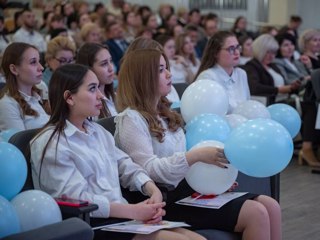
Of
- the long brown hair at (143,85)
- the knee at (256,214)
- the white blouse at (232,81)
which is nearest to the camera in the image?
the knee at (256,214)

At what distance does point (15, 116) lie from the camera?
3793 millimetres

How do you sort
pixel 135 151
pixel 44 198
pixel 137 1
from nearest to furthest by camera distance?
pixel 44 198
pixel 135 151
pixel 137 1

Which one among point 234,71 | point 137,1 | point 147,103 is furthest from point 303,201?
point 137,1

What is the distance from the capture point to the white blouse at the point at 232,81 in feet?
15.4

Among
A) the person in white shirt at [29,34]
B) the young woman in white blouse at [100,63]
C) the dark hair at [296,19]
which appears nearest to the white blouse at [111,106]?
the young woman in white blouse at [100,63]

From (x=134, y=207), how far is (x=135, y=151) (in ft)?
1.31

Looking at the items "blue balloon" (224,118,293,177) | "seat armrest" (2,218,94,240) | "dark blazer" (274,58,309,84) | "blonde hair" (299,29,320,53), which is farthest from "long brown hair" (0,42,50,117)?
"blonde hair" (299,29,320,53)

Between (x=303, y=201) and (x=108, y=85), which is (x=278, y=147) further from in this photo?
(x=303, y=201)

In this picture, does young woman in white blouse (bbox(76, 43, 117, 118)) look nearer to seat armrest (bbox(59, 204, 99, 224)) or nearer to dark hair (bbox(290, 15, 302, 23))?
seat armrest (bbox(59, 204, 99, 224))

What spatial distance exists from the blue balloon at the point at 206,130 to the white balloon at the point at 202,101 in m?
0.25

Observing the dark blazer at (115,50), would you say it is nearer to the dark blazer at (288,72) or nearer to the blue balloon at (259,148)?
the dark blazer at (288,72)

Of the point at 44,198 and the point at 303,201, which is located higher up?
the point at 44,198

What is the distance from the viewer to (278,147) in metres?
2.81

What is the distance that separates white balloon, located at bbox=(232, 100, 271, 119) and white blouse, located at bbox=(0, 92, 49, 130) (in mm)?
1235
